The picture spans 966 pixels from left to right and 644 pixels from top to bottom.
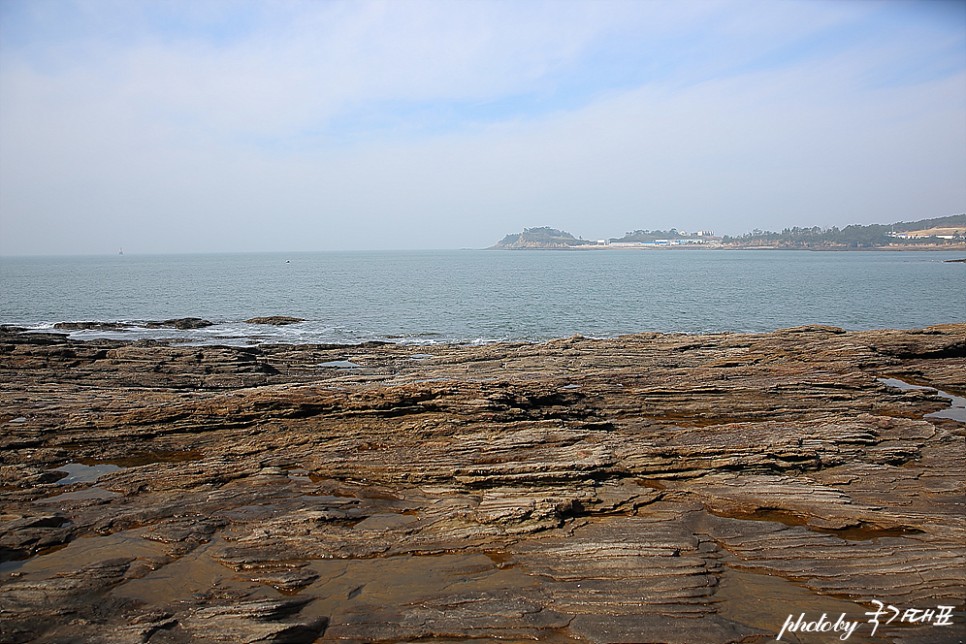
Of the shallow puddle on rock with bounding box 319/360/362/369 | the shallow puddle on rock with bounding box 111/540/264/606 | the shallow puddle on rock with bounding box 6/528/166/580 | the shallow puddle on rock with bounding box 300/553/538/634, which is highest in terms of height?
the shallow puddle on rock with bounding box 319/360/362/369

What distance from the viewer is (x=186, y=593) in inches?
444

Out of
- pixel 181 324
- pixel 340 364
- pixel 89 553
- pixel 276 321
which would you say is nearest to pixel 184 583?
pixel 89 553

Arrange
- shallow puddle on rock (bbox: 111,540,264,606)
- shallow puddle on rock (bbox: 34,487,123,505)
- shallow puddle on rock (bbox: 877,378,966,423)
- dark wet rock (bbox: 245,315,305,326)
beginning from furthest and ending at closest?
dark wet rock (bbox: 245,315,305,326)
shallow puddle on rock (bbox: 877,378,966,423)
shallow puddle on rock (bbox: 34,487,123,505)
shallow puddle on rock (bbox: 111,540,264,606)

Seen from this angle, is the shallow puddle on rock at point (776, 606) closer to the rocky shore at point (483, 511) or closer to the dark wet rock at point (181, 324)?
the rocky shore at point (483, 511)

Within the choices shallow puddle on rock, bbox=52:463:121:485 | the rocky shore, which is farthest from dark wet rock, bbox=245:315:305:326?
shallow puddle on rock, bbox=52:463:121:485

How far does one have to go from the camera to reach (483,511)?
46.2 feet

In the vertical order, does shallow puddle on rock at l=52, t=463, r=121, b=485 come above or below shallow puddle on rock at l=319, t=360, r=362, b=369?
below

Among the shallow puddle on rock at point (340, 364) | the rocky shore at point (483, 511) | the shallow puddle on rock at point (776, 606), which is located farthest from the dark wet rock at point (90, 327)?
the shallow puddle on rock at point (776, 606)

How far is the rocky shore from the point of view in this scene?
10.5m

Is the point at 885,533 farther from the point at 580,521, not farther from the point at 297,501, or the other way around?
the point at 297,501

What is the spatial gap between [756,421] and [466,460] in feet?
38.9

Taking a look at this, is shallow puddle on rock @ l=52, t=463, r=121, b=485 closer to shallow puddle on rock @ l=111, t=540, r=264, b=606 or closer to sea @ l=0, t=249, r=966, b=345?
shallow puddle on rock @ l=111, t=540, r=264, b=606

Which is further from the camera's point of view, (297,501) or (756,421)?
(756,421)

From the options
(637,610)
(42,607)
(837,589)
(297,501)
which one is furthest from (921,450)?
(42,607)
